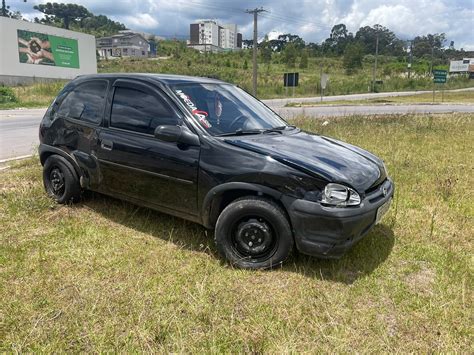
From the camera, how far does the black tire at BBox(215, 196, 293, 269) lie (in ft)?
9.95

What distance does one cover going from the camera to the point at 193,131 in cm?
339

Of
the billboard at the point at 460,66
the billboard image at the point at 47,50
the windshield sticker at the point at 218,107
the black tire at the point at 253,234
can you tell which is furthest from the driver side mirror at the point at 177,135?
the billboard at the point at 460,66

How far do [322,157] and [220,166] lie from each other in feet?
2.87

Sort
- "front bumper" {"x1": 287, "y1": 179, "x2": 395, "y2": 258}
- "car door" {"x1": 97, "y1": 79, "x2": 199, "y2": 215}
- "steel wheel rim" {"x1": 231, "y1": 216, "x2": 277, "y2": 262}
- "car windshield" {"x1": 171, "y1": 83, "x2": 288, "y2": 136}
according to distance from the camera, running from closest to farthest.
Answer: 1. "front bumper" {"x1": 287, "y1": 179, "x2": 395, "y2": 258}
2. "steel wheel rim" {"x1": 231, "y1": 216, "x2": 277, "y2": 262}
3. "car door" {"x1": 97, "y1": 79, "x2": 199, "y2": 215}
4. "car windshield" {"x1": 171, "y1": 83, "x2": 288, "y2": 136}

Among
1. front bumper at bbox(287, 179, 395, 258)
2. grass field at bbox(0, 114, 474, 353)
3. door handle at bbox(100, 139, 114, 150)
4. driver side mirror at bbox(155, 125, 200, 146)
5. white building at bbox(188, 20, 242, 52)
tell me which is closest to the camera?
grass field at bbox(0, 114, 474, 353)

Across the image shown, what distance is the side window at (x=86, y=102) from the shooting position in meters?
4.13

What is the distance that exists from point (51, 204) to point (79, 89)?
141 cm

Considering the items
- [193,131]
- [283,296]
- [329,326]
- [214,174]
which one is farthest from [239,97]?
[329,326]

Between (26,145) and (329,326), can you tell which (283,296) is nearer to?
(329,326)

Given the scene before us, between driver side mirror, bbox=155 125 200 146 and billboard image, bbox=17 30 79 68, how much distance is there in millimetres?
40285

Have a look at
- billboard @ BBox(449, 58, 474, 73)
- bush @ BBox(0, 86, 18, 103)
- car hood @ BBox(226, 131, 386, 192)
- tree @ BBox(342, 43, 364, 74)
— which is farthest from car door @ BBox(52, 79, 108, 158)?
billboard @ BBox(449, 58, 474, 73)

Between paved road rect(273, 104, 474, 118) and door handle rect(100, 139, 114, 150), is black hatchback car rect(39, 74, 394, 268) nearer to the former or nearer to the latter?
door handle rect(100, 139, 114, 150)

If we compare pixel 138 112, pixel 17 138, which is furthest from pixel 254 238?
pixel 17 138

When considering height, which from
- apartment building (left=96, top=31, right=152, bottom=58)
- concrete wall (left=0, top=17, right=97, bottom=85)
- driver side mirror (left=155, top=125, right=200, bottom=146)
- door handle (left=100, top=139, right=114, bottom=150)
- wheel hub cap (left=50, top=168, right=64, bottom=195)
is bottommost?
wheel hub cap (left=50, top=168, right=64, bottom=195)
